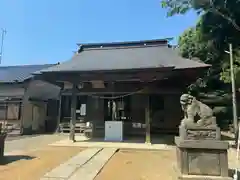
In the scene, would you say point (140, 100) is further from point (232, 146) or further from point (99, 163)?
point (99, 163)

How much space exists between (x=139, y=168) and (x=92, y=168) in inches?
47.3

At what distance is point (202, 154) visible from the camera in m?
4.25

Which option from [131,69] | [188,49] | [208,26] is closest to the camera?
[131,69]

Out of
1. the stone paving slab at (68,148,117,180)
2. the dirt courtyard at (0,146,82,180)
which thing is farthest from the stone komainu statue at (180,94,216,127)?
the dirt courtyard at (0,146,82,180)

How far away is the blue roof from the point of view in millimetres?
15031

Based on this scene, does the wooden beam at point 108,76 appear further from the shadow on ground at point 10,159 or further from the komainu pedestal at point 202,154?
the komainu pedestal at point 202,154

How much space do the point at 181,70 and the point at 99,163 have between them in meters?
5.38

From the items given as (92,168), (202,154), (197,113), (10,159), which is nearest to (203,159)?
(202,154)

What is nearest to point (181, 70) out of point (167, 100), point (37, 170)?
point (167, 100)

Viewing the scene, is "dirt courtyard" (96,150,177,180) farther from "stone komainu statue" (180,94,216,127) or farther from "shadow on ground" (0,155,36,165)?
"shadow on ground" (0,155,36,165)

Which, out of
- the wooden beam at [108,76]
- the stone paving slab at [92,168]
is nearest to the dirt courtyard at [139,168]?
the stone paving slab at [92,168]

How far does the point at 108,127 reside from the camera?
9953mm

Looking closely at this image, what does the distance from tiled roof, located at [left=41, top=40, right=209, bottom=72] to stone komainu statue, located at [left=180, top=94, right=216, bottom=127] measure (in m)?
4.23

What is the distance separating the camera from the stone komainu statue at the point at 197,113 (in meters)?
4.39
